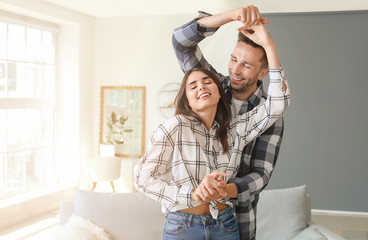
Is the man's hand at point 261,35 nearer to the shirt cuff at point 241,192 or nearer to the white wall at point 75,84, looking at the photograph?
the shirt cuff at point 241,192

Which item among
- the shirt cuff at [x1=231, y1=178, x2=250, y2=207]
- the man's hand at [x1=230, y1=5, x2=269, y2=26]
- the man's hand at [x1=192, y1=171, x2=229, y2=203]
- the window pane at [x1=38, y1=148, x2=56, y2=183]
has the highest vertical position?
the man's hand at [x1=230, y1=5, x2=269, y2=26]

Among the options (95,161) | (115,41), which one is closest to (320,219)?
(95,161)

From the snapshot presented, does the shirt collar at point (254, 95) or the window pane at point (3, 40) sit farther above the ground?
the window pane at point (3, 40)

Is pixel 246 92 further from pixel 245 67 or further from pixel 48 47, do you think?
pixel 48 47

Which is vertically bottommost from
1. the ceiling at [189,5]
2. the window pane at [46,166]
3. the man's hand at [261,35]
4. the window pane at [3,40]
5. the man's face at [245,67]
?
the window pane at [46,166]

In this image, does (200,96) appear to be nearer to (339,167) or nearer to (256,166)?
(256,166)

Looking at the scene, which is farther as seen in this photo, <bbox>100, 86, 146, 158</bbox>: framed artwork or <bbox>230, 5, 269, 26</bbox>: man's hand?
<bbox>100, 86, 146, 158</bbox>: framed artwork

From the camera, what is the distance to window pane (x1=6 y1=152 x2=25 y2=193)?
5648mm

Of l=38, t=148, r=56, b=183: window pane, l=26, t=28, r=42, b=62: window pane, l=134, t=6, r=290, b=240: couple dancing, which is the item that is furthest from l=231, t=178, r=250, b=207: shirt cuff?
l=38, t=148, r=56, b=183: window pane

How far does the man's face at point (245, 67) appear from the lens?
1847 mm

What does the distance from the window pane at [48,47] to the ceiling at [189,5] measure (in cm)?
56

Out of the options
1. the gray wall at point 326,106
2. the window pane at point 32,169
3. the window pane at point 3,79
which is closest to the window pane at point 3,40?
the window pane at point 3,79

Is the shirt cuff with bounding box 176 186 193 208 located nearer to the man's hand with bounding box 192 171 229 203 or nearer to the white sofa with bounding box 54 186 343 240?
the man's hand with bounding box 192 171 229 203

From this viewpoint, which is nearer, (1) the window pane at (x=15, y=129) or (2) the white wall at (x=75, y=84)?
(1) the window pane at (x=15, y=129)
